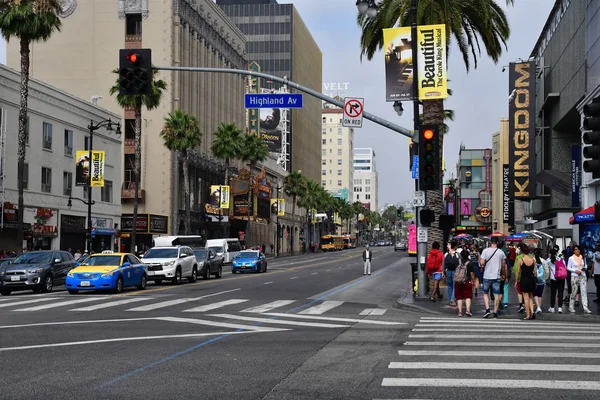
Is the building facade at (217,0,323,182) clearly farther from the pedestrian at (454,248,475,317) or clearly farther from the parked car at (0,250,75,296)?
the pedestrian at (454,248,475,317)

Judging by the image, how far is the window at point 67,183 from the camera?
52219 mm

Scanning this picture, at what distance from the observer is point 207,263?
1479 inches

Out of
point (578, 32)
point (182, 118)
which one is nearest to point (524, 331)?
point (578, 32)

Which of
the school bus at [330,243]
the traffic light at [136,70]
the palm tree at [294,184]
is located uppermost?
the palm tree at [294,184]

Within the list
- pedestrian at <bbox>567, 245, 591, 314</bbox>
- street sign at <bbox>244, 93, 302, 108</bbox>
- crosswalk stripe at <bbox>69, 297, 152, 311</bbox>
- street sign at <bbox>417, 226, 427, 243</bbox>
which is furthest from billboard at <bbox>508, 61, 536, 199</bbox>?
crosswalk stripe at <bbox>69, 297, 152, 311</bbox>

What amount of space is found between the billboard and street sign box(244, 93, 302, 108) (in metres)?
40.3

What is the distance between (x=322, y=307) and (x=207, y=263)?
17092 mm

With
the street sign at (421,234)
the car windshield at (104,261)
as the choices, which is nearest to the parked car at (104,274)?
the car windshield at (104,261)

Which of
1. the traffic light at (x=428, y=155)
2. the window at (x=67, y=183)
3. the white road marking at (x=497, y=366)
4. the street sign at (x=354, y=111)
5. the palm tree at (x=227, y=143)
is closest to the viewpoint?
the white road marking at (x=497, y=366)

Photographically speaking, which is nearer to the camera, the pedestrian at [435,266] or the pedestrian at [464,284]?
the pedestrian at [464,284]

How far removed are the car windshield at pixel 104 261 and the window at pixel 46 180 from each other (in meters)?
24.4

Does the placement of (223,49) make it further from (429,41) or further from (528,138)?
(429,41)

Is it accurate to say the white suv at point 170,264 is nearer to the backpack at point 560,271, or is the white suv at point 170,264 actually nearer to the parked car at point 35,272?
the parked car at point 35,272

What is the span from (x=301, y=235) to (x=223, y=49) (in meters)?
59.1
